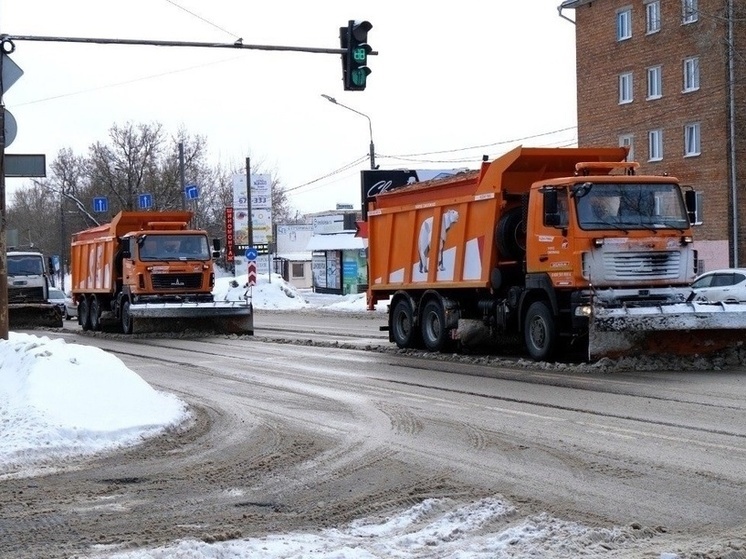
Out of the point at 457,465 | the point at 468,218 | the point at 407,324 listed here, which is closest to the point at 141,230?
the point at 407,324

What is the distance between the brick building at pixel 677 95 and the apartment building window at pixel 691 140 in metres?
0.04

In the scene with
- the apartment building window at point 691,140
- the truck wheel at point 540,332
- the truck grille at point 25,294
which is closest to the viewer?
the truck wheel at point 540,332

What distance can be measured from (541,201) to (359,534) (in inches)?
452

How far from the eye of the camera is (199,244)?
98.0 ft

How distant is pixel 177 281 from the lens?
95.6 ft

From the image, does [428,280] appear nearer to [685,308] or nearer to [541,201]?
[541,201]

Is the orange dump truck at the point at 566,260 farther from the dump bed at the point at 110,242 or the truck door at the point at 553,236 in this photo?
the dump bed at the point at 110,242

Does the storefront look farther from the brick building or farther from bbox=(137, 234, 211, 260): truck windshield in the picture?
bbox=(137, 234, 211, 260): truck windshield

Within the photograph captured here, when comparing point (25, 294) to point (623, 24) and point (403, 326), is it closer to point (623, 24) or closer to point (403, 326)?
point (403, 326)

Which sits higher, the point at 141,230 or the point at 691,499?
the point at 141,230

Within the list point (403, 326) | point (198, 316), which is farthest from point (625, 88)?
point (403, 326)

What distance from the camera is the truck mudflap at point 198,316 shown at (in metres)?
27.9

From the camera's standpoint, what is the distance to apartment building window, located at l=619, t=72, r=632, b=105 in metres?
47.8

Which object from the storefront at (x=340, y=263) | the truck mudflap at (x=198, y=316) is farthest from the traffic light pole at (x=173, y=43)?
the storefront at (x=340, y=263)
